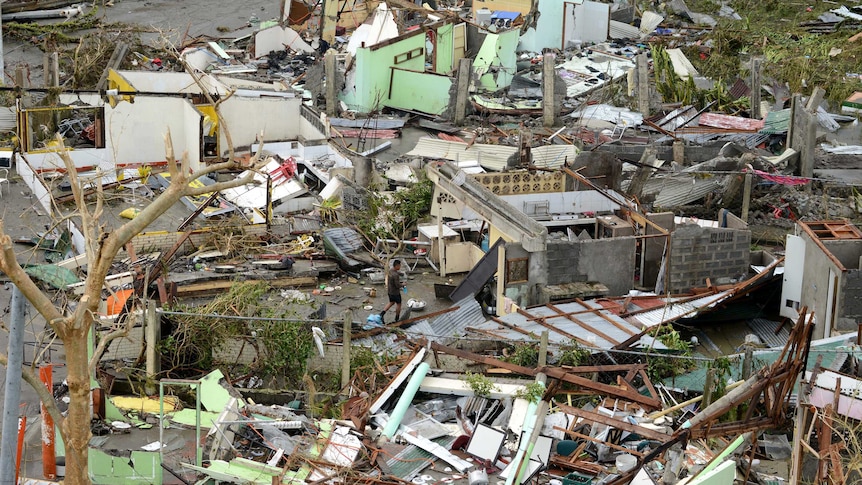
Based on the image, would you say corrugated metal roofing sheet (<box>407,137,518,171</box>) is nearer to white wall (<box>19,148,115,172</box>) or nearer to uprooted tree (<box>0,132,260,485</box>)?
white wall (<box>19,148,115,172</box>)

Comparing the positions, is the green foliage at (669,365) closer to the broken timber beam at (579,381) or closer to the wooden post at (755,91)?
the broken timber beam at (579,381)

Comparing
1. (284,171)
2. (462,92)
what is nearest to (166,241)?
(284,171)

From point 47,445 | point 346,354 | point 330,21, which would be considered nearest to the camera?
point 47,445

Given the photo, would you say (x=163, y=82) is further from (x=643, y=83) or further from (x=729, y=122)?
(x=729, y=122)

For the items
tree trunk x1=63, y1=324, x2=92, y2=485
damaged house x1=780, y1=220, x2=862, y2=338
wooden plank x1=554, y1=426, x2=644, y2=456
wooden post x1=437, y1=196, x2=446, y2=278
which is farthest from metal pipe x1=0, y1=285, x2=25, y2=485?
damaged house x1=780, y1=220, x2=862, y2=338

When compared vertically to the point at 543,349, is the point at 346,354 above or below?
below

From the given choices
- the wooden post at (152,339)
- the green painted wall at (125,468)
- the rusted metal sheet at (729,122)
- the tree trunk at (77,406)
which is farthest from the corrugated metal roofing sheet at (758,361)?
the rusted metal sheet at (729,122)

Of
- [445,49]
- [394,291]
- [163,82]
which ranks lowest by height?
[394,291]
